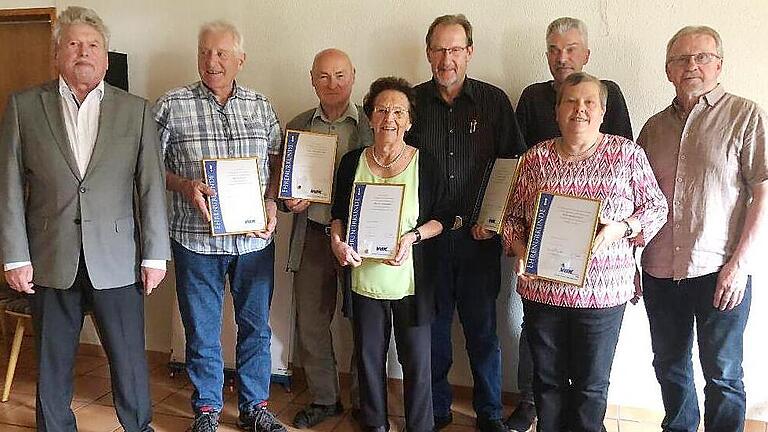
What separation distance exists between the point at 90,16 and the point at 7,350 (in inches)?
89.3

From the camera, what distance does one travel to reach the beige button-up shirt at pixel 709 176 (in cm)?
207

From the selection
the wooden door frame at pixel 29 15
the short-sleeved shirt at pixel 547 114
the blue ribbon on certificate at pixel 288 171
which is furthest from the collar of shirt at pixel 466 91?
the wooden door frame at pixel 29 15

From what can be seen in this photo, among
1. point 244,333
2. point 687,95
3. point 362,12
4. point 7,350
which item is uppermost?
point 362,12

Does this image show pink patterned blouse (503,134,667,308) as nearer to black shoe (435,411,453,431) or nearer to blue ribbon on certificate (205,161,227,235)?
black shoe (435,411,453,431)

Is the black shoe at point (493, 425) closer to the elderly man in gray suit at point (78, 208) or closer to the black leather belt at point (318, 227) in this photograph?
the black leather belt at point (318, 227)

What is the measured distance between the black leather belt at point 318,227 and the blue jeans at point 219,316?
182 millimetres

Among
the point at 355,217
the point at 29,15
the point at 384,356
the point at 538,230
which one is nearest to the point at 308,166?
the point at 355,217

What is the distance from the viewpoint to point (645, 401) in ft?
9.30

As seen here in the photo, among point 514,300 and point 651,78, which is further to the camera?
point 514,300

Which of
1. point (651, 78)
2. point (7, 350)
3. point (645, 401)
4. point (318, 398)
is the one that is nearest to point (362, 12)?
point (651, 78)

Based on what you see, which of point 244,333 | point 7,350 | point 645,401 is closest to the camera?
point 244,333

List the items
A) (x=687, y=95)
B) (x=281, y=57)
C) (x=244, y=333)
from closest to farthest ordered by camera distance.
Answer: (x=687, y=95) < (x=244, y=333) < (x=281, y=57)

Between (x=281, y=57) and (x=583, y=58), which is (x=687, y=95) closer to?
(x=583, y=58)

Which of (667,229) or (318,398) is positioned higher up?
(667,229)
